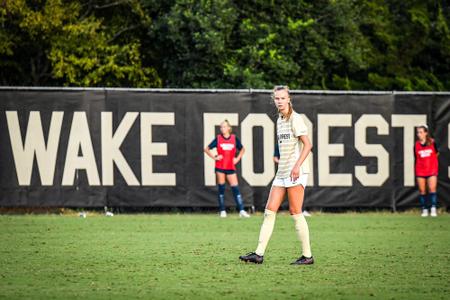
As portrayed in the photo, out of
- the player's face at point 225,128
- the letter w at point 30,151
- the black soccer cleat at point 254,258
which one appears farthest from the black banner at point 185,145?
the black soccer cleat at point 254,258

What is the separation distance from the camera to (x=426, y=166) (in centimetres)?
2123

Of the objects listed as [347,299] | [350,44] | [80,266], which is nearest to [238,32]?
[350,44]

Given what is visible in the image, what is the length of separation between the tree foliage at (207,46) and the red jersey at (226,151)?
20.4 feet

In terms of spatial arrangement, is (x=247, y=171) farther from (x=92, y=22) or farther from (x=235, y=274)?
(x=235, y=274)

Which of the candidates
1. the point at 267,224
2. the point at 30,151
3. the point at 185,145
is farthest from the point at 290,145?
the point at 30,151

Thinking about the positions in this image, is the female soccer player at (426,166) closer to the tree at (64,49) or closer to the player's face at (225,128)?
the player's face at (225,128)

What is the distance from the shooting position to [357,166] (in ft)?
72.3

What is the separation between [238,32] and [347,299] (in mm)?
20556

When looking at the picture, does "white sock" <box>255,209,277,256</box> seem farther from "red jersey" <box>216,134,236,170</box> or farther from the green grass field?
"red jersey" <box>216,134,236,170</box>

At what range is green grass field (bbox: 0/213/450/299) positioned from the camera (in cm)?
904

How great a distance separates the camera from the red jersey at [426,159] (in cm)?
2117

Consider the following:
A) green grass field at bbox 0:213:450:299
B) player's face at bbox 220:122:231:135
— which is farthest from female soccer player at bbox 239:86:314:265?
player's face at bbox 220:122:231:135

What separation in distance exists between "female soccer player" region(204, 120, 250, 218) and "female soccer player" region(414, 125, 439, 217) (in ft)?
13.4

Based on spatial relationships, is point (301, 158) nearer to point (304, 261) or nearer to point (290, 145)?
point (290, 145)
